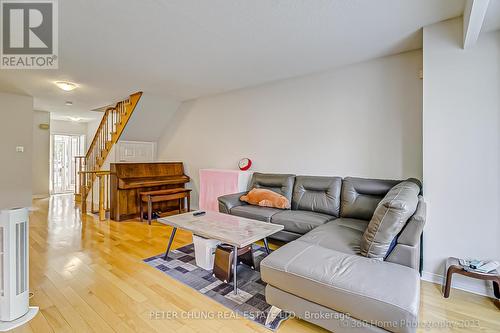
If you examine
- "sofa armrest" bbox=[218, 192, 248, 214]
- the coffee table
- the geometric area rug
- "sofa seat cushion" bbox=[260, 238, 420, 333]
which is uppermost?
"sofa armrest" bbox=[218, 192, 248, 214]

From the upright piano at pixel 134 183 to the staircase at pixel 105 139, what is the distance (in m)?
0.33

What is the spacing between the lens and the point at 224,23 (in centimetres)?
233

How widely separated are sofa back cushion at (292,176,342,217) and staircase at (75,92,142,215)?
11.5 ft

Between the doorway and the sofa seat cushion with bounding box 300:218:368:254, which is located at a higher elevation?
the doorway

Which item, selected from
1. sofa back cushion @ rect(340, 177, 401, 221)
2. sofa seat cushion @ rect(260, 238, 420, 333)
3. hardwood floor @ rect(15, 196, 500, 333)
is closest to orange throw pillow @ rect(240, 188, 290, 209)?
sofa back cushion @ rect(340, 177, 401, 221)

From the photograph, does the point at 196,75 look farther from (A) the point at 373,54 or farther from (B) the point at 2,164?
(B) the point at 2,164

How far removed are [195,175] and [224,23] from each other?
3598 mm

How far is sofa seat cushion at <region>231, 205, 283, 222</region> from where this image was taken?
314 cm

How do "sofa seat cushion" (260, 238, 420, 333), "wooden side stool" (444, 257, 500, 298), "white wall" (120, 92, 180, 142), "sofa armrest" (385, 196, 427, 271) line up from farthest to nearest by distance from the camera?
"white wall" (120, 92, 180, 142), "wooden side stool" (444, 257, 500, 298), "sofa armrest" (385, 196, 427, 271), "sofa seat cushion" (260, 238, 420, 333)

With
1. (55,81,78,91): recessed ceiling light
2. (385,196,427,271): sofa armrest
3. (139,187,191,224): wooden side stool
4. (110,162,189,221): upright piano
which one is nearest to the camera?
(385,196,427,271): sofa armrest

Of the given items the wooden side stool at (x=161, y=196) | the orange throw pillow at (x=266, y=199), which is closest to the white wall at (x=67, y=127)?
the wooden side stool at (x=161, y=196)

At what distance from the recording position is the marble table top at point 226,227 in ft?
7.34

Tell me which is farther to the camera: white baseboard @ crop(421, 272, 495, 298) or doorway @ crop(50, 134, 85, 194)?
doorway @ crop(50, 134, 85, 194)

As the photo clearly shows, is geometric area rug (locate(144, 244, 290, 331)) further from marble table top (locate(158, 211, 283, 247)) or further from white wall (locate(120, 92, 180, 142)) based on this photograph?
white wall (locate(120, 92, 180, 142))
